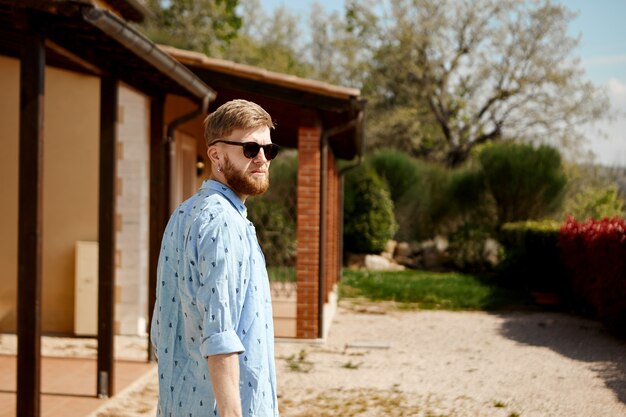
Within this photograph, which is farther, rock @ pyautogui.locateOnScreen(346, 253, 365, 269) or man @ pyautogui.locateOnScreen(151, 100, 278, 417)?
rock @ pyautogui.locateOnScreen(346, 253, 365, 269)

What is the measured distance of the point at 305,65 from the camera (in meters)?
44.2

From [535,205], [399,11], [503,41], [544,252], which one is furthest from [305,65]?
[544,252]

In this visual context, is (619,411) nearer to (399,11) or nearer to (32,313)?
Answer: (32,313)

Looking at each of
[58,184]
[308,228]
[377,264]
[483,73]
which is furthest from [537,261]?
[483,73]

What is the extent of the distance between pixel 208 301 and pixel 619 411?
16.9 ft

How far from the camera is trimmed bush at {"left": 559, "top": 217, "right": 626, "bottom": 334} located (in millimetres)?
10398

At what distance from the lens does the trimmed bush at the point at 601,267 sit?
1040cm

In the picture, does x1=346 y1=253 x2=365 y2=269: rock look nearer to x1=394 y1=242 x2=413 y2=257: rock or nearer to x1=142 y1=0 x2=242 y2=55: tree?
x1=394 y1=242 x2=413 y2=257: rock

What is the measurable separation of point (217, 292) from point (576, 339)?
9156mm

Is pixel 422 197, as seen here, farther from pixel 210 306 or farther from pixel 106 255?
pixel 210 306

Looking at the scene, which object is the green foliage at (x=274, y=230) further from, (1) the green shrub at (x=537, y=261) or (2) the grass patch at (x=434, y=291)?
(1) the green shrub at (x=537, y=261)

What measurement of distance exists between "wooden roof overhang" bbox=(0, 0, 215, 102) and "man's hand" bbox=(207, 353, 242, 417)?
3184 mm

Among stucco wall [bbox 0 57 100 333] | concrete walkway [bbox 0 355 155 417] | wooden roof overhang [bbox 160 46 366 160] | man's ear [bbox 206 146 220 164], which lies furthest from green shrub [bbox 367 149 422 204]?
man's ear [bbox 206 146 220 164]

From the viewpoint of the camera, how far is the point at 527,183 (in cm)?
2252
